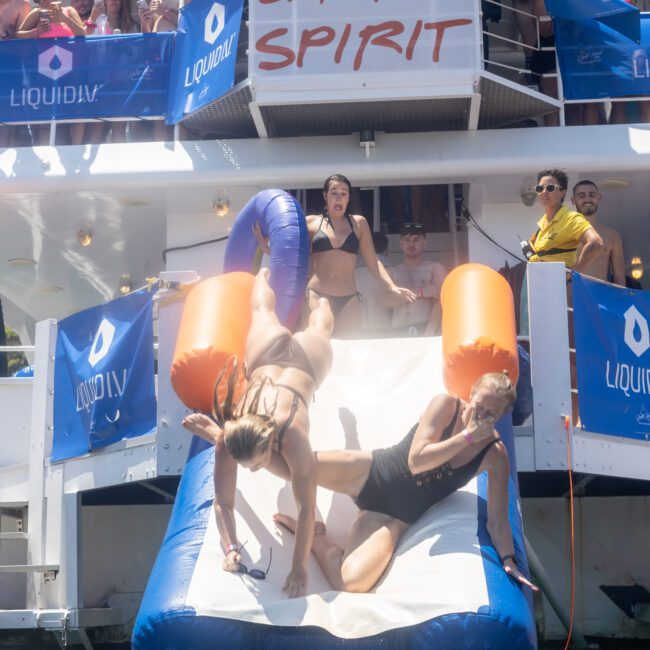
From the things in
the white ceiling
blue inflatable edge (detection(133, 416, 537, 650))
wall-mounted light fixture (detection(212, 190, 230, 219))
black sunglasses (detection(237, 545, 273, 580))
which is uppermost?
the white ceiling

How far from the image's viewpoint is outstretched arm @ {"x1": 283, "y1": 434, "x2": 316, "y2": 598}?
17.5 feet

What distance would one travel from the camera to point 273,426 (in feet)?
17.0

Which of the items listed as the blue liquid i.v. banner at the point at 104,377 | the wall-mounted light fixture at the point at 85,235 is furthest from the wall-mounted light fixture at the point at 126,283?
the blue liquid i.v. banner at the point at 104,377

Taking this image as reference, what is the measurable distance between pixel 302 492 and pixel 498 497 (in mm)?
963

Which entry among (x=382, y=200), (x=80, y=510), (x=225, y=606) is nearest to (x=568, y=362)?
(x=225, y=606)

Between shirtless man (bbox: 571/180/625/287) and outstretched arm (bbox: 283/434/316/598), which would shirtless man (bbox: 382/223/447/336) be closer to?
shirtless man (bbox: 571/180/625/287)

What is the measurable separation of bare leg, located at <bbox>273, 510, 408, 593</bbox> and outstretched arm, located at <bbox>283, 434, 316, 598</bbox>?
154 mm

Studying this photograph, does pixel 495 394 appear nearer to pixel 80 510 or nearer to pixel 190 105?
pixel 80 510

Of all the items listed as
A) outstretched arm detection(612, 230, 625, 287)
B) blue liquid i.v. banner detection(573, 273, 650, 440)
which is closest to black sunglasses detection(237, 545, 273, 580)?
blue liquid i.v. banner detection(573, 273, 650, 440)

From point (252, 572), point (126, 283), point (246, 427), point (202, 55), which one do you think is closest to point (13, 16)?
point (202, 55)

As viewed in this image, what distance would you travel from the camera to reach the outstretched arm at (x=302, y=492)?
5.32 metres

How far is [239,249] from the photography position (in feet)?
25.0

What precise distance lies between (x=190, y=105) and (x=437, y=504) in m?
4.45

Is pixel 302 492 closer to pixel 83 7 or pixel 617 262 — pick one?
pixel 617 262
